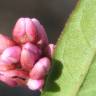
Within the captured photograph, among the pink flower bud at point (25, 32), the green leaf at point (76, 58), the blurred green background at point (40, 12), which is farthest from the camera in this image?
the blurred green background at point (40, 12)

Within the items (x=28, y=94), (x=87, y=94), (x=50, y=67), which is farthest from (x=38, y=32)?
(x=28, y=94)

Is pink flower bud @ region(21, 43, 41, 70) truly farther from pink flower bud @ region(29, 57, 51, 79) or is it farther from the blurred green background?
the blurred green background

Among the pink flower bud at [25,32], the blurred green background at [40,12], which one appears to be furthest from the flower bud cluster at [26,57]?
the blurred green background at [40,12]

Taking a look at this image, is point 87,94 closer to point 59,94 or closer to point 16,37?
point 59,94

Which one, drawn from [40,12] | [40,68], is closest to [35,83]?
[40,68]

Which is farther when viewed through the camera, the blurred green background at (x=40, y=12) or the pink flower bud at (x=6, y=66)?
the blurred green background at (x=40, y=12)

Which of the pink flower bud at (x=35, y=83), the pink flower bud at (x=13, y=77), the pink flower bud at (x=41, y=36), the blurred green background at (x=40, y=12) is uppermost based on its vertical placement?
the pink flower bud at (x=41, y=36)

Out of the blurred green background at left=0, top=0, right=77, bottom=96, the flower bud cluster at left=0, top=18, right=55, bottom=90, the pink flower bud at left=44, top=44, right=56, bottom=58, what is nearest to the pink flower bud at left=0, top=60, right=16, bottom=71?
the flower bud cluster at left=0, top=18, right=55, bottom=90

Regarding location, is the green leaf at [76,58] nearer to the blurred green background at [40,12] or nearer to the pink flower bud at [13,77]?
the pink flower bud at [13,77]
